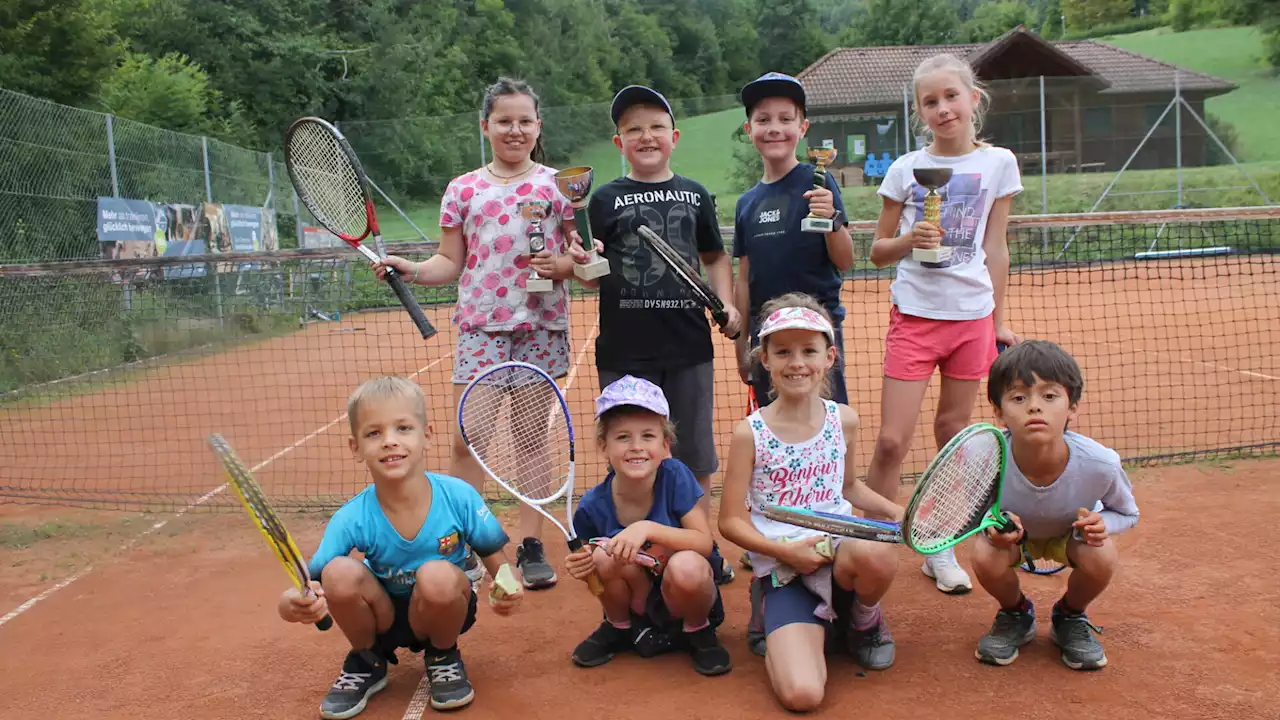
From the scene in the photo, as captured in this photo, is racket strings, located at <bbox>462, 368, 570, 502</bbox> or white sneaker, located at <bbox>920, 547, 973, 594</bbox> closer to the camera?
racket strings, located at <bbox>462, 368, 570, 502</bbox>

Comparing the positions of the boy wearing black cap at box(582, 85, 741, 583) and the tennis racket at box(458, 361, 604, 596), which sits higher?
the boy wearing black cap at box(582, 85, 741, 583)

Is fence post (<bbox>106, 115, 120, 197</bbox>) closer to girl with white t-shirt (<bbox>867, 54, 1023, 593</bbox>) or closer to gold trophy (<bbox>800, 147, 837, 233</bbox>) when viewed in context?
gold trophy (<bbox>800, 147, 837, 233</bbox>)

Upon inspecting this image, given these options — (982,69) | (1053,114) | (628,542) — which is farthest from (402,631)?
(982,69)

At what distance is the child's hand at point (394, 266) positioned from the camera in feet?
12.1

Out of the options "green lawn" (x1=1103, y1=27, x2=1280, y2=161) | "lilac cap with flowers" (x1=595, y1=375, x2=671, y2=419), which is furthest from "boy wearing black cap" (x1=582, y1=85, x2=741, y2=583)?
"green lawn" (x1=1103, y1=27, x2=1280, y2=161)

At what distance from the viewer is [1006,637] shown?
3.16 m

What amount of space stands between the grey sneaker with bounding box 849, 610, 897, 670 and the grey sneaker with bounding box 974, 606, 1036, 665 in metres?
0.29

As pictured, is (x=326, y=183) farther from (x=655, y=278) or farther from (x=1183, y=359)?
(x=1183, y=359)

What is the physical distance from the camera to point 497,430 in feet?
12.0

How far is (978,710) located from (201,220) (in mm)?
14432

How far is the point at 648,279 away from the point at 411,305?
861mm

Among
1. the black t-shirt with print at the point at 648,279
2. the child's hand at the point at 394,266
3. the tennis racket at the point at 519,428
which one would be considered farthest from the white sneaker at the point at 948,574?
the child's hand at the point at 394,266

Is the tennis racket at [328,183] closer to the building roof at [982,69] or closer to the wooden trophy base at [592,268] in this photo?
the wooden trophy base at [592,268]

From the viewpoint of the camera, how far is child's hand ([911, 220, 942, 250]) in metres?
3.50
